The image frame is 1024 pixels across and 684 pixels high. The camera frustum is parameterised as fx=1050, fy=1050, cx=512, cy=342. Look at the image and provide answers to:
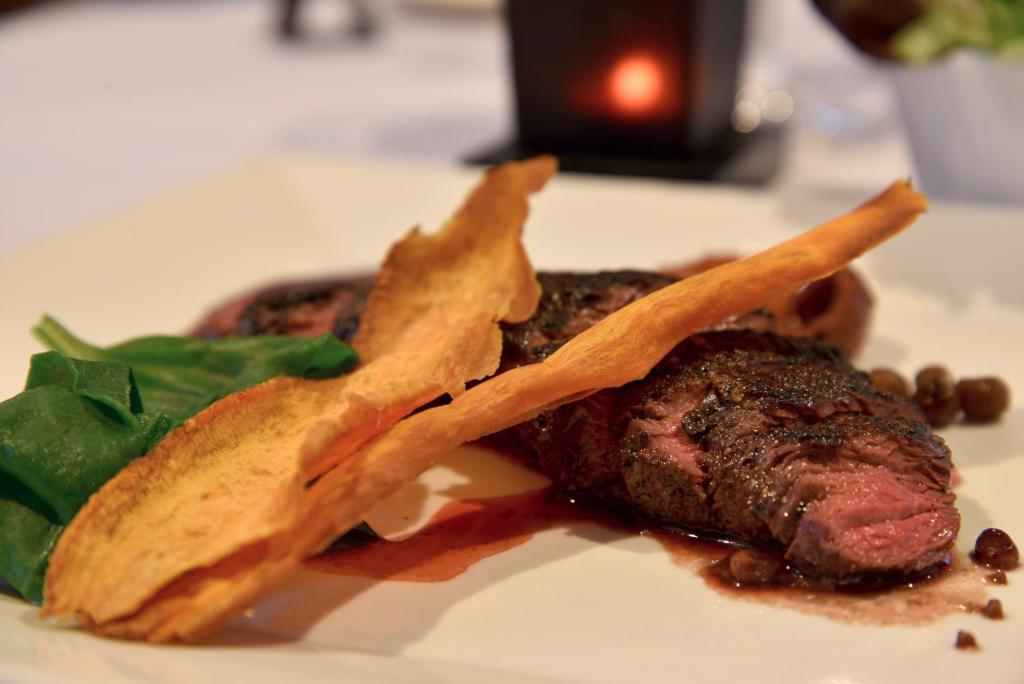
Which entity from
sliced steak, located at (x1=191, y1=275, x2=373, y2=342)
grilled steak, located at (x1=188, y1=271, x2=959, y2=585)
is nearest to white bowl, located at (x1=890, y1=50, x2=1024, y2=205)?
grilled steak, located at (x1=188, y1=271, x2=959, y2=585)

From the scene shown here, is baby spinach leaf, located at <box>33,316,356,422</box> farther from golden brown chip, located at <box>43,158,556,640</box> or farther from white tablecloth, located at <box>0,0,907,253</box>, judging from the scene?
white tablecloth, located at <box>0,0,907,253</box>

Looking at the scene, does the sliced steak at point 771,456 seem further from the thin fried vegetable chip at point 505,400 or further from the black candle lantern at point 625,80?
the black candle lantern at point 625,80

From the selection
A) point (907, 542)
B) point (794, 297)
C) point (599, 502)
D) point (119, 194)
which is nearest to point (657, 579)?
point (599, 502)

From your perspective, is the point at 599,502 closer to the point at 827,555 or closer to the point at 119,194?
the point at 827,555

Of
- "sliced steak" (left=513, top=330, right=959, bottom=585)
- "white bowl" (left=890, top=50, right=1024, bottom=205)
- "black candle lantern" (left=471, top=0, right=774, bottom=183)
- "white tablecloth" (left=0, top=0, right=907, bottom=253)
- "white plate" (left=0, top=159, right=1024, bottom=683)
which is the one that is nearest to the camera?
"white plate" (left=0, top=159, right=1024, bottom=683)

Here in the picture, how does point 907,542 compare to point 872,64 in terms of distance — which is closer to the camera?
point 907,542
